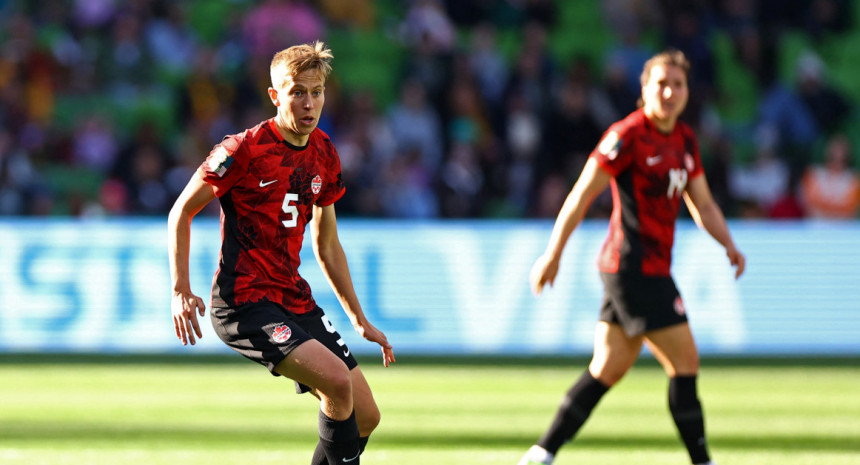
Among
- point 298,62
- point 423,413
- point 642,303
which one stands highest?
point 298,62

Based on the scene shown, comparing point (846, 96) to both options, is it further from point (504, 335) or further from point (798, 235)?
point (504, 335)

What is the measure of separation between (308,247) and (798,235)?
531 cm

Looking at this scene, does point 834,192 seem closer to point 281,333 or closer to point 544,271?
point 544,271

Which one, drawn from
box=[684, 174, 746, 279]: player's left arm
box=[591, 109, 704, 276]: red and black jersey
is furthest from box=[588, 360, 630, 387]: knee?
box=[684, 174, 746, 279]: player's left arm

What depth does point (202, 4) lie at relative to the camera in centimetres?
1983

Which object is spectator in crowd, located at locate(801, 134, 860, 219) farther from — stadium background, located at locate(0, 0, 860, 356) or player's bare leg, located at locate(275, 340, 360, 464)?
player's bare leg, located at locate(275, 340, 360, 464)

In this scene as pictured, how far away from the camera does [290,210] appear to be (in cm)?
553

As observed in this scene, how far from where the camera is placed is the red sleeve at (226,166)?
5.34 meters

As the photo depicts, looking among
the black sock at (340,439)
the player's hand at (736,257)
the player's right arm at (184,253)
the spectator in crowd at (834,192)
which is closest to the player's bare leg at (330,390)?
the black sock at (340,439)

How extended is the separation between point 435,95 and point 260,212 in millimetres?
12098

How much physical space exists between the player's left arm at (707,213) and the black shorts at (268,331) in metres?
2.19

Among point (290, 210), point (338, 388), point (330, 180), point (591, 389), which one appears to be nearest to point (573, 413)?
point (591, 389)

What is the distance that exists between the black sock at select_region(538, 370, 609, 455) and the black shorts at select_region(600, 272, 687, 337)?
1.10 ft

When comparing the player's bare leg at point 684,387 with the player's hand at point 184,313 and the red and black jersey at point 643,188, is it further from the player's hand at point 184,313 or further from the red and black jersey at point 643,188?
the player's hand at point 184,313
